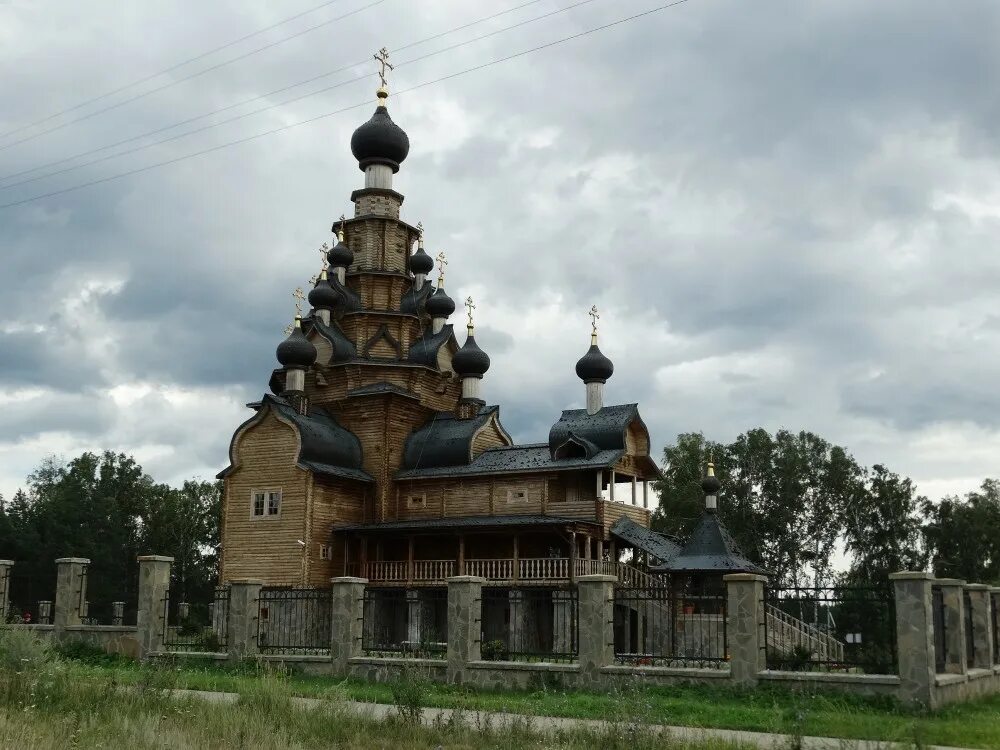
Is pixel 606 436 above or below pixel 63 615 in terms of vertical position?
above

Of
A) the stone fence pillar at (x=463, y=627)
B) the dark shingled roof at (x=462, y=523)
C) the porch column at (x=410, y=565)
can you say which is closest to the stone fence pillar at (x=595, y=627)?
the stone fence pillar at (x=463, y=627)

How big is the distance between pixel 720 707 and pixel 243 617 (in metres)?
8.79

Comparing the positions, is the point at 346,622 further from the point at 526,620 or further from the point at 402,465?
the point at 402,465

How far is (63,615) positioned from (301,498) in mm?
8717

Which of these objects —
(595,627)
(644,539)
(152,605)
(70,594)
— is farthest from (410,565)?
(595,627)

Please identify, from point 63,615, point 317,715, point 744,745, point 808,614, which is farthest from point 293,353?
point 744,745

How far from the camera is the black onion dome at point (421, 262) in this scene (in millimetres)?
34812

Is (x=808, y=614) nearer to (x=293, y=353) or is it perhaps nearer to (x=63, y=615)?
(x=293, y=353)

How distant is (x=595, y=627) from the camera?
50.1 feet

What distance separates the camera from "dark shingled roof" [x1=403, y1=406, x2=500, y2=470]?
98.9 feet

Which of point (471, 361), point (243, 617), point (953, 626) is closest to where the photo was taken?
point (953, 626)

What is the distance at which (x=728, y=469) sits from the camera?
45688 mm

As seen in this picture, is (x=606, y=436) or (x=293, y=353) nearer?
(x=606, y=436)

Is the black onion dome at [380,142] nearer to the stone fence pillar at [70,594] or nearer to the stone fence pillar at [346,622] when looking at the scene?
the stone fence pillar at [70,594]
